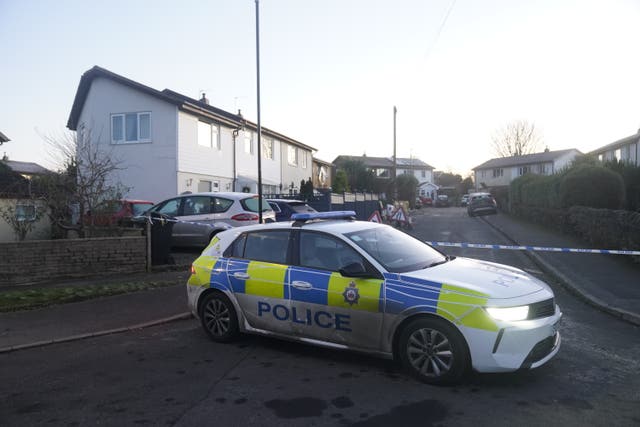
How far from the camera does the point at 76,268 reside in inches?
404

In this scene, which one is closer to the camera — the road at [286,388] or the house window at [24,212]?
the road at [286,388]

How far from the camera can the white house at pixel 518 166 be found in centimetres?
6334

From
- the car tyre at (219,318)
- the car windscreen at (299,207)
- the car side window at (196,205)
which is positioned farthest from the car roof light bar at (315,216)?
the car windscreen at (299,207)

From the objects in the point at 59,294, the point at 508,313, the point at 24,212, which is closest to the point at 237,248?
the point at 508,313

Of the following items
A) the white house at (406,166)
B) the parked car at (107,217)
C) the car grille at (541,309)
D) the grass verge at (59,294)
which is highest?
the white house at (406,166)

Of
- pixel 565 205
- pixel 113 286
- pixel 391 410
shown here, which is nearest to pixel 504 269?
pixel 391 410

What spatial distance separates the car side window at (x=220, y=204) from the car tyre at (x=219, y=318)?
6.47 meters

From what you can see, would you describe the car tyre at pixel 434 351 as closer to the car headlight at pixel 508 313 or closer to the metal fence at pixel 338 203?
the car headlight at pixel 508 313

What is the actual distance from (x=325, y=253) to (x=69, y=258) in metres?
6.77

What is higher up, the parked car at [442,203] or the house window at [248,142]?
the house window at [248,142]

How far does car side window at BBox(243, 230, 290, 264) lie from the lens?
593 cm

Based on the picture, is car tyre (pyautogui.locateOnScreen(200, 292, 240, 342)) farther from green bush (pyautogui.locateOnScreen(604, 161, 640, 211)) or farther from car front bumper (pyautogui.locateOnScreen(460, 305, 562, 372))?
green bush (pyautogui.locateOnScreen(604, 161, 640, 211))

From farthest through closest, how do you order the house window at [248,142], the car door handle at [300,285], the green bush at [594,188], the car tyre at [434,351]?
1. the house window at [248,142]
2. the green bush at [594,188]
3. the car door handle at [300,285]
4. the car tyre at [434,351]

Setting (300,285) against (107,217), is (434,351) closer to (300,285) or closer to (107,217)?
(300,285)
